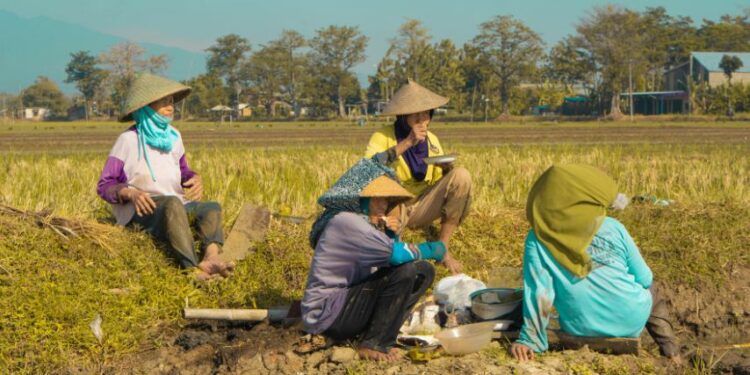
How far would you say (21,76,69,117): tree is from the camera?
297ft

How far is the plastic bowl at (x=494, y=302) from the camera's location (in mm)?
5148

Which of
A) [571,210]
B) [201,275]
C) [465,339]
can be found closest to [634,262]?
[571,210]

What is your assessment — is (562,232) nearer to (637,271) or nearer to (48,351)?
(637,271)

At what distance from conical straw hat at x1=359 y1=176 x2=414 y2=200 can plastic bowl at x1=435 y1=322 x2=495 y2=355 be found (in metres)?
0.76

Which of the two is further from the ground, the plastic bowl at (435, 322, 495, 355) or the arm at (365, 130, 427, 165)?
the arm at (365, 130, 427, 165)

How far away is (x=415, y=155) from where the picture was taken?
23.4 feet

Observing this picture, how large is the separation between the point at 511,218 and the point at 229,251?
2.58 meters

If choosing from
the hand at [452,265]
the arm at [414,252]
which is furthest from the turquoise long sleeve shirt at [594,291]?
the hand at [452,265]

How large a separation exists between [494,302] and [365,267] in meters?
0.86

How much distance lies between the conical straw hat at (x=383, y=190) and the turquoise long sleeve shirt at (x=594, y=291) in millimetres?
710

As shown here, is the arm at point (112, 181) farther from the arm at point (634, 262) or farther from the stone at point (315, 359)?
the arm at point (634, 262)

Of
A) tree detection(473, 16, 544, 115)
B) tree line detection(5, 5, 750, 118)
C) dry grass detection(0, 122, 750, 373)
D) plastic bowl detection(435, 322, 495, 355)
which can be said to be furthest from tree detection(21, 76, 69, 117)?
plastic bowl detection(435, 322, 495, 355)

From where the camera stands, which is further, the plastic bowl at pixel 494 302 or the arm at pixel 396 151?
the arm at pixel 396 151

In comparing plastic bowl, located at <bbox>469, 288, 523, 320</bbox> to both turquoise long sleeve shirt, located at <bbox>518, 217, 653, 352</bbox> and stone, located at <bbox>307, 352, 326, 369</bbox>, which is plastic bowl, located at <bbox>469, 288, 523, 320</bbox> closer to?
turquoise long sleeve shirt, located at <bbox>518, 217, 653, 352</bbox>
